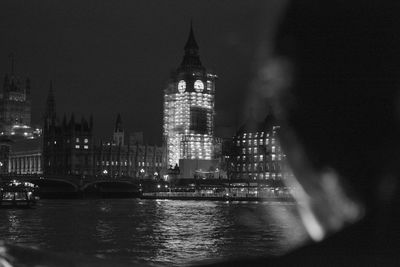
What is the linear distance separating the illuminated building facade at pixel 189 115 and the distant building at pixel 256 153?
49.7 feet

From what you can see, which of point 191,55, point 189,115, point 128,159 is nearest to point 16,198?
point 128,159

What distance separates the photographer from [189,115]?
359 ft

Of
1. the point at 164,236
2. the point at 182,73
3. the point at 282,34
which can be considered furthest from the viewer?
the point at 182,73

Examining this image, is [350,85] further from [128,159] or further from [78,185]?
[128,159]

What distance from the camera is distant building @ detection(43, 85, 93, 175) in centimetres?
9756

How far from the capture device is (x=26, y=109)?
140375 mm

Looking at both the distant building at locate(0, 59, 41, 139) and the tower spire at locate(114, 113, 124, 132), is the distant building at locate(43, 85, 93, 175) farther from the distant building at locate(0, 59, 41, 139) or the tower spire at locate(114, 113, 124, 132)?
the distant building at locate(0, 59, 41, 139)

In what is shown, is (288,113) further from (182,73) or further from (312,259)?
(182,73)

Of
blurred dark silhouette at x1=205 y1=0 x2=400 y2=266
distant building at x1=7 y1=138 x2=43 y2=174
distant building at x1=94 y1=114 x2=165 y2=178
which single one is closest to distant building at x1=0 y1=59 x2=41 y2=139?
distant building at x1=7 y1=138 x2=43 y2=174

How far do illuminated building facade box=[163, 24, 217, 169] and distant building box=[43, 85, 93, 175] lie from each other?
1560cm

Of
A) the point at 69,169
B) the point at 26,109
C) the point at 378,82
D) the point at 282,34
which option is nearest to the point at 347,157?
the point at 378,82

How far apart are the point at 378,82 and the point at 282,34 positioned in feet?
5.99

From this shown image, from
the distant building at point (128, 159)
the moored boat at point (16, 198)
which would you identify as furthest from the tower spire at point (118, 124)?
the moored boat at point (16, 198)

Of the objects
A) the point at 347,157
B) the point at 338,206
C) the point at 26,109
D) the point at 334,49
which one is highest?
the point at 26,109
